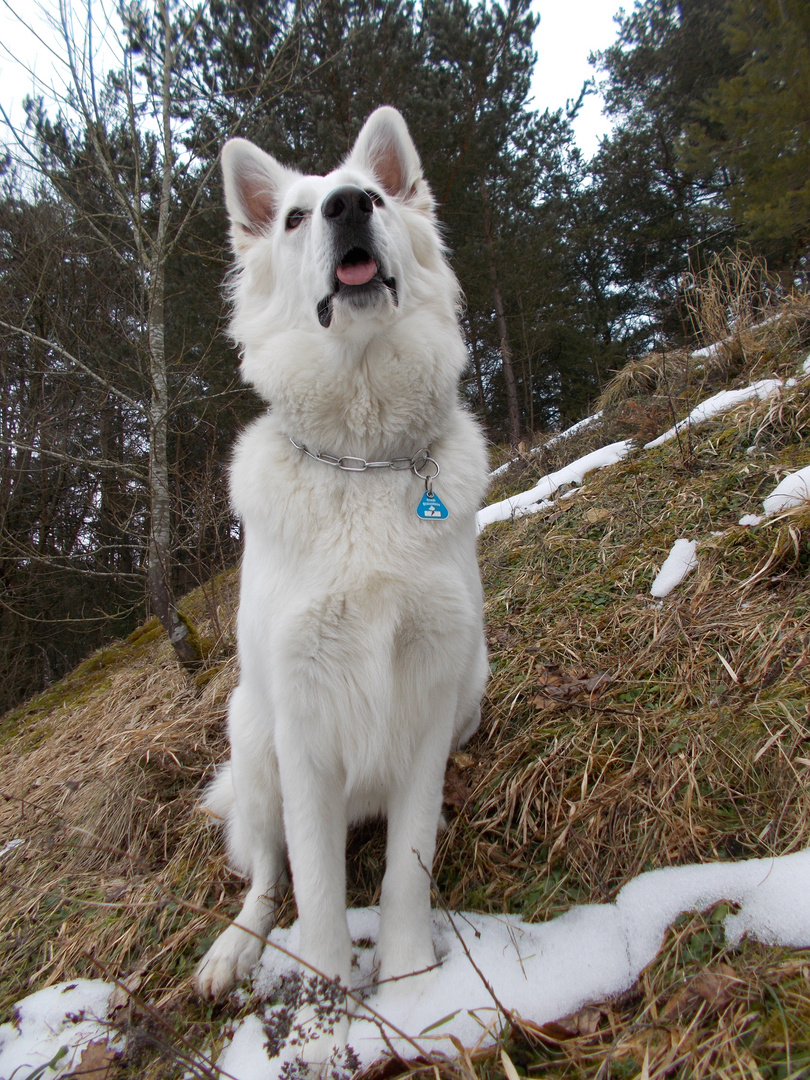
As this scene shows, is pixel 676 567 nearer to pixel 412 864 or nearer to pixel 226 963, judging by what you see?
pixel 412 864

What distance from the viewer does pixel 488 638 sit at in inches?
118

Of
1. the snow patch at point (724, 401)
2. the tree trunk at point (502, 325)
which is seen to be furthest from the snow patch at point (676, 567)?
the tree trunk at point (502, 325)

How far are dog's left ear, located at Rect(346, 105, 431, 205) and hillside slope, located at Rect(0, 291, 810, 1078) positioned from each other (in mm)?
2021

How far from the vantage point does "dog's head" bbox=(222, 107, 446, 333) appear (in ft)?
6.04

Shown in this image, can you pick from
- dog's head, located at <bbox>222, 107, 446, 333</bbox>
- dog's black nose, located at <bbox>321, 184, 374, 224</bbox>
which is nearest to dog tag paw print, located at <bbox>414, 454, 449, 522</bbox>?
dog's head, located at <bbox>222, 107, 446, 333</bbox>

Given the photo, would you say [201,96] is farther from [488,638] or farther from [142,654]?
[488,638]

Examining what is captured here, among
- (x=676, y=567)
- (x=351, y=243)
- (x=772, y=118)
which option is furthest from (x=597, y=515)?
(x=772, y=118)

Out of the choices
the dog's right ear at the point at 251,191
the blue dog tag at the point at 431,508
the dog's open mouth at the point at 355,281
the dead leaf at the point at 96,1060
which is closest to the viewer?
the dead leaf at the point at 96,1060

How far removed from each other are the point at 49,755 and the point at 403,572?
336 centimetres

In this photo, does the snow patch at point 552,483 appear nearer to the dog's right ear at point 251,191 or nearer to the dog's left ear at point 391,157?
the dog's left ear at point 391,157

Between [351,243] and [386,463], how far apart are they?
74cm

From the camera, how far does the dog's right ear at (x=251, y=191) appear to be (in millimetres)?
2168

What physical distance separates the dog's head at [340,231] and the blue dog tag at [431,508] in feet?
2.03

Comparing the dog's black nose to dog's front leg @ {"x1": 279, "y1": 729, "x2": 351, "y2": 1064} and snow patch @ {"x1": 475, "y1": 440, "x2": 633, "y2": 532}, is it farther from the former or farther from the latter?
snow patch @ {"x1": 475, "y1": 440, "x2": 633, "y2": 532}
